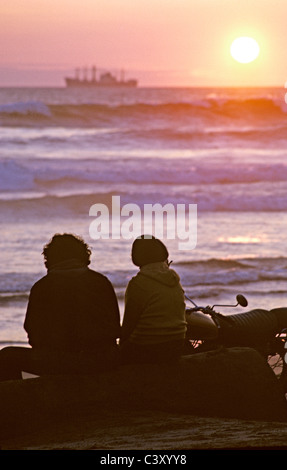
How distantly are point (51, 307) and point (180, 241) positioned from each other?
12757 mm

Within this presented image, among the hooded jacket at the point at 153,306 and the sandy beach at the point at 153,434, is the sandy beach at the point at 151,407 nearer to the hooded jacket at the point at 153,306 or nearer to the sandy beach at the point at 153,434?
the sandy beach at the point at 153,434

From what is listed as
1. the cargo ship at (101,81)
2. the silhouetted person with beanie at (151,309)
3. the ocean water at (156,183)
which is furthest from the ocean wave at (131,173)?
the cargo ship at (101,81)

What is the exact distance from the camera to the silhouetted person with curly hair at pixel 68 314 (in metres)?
5.48

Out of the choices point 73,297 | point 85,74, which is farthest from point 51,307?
point 85,74

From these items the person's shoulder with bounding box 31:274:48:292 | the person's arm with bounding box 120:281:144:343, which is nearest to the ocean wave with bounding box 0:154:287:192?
the person's arm with bounding box 120:281:144:343

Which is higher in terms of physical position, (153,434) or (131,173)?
(131,173)

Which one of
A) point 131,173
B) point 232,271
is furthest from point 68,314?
point 131,173

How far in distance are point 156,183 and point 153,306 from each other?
25.2 m

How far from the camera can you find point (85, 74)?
101 meters

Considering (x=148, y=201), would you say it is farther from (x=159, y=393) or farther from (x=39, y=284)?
(x=39, y=284)

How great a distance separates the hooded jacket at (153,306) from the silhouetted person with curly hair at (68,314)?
0.17 m

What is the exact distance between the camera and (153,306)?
576 cm

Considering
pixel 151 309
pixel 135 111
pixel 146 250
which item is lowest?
pixel 151 309

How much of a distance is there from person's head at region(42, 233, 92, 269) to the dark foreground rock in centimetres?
79
